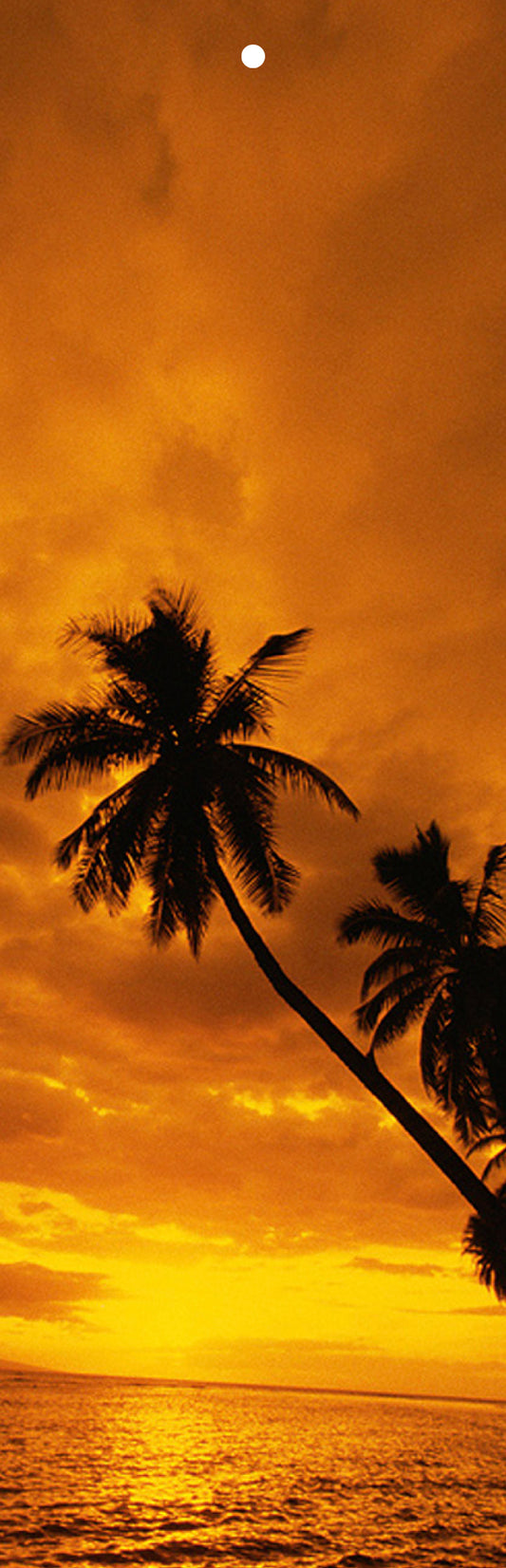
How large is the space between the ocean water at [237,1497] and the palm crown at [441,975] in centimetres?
708

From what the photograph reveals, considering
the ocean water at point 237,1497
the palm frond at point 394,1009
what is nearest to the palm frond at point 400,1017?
the palm frond at point 394,1009

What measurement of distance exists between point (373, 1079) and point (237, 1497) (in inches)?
334

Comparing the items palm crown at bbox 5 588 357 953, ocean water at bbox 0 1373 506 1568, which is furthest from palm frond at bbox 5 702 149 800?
ocean water at bbox 0 1373 506 1568

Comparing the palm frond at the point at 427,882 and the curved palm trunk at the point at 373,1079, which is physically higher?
the palm frond at the point at 427,882

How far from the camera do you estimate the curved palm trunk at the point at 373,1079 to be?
1627 centimetres

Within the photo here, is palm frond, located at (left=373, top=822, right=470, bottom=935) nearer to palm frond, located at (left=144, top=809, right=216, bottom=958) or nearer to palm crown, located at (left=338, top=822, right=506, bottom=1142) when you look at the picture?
palm crown, located at (left=338, top=822, right=506, bottom=1142)

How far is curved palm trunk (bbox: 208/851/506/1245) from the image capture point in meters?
16.3

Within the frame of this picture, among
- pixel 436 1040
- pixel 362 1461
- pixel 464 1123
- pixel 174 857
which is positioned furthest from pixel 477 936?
pixel 362 1461

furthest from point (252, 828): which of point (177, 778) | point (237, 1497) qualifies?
point (237, 1497)

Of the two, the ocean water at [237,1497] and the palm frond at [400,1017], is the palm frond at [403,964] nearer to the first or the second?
the palm frond at [400,1017]

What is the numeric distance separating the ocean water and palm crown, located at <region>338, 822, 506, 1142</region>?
23.2ft

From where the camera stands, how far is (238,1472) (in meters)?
22.0

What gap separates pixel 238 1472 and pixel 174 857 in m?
14.4

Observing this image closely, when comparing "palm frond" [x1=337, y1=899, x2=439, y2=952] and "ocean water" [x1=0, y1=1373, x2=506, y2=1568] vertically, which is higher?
"palm frond" [x1=337, y1=899, x2=439, y2=952]
